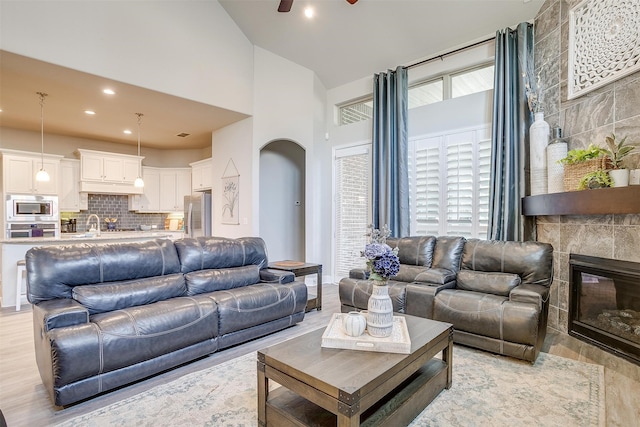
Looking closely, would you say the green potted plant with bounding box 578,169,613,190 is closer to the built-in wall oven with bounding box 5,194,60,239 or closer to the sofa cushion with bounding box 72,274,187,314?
the sofa cushion with bounding box 72,274,187,314

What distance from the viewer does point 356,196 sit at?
5.73m

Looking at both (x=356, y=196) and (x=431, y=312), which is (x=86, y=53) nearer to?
(x=356, y=196)

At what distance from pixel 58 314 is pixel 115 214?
6256mm

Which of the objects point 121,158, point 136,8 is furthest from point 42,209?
point 136,8

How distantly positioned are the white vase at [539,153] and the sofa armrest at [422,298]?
1.48 metres

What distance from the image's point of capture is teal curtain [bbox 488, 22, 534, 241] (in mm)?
3842

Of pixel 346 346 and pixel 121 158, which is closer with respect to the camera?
pixel 346 346

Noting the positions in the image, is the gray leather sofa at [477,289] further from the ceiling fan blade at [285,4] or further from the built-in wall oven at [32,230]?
the built-in wall oven at [32,230]

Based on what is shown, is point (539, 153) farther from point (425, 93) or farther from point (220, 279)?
point (220, 279)

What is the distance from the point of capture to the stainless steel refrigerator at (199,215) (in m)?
6.48

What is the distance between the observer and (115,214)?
763 cm

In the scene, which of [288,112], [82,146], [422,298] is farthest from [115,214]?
[422,298]

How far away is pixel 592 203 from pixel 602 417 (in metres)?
1.68

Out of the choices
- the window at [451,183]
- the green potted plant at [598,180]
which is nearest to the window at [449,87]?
the window at [451,183]
